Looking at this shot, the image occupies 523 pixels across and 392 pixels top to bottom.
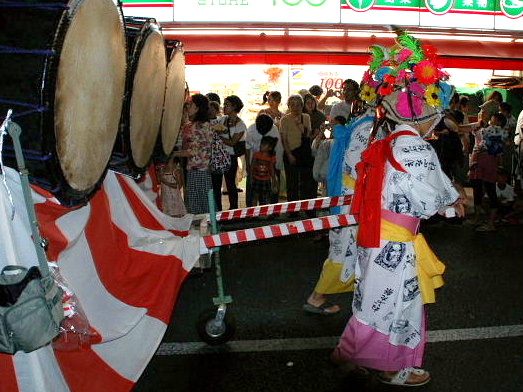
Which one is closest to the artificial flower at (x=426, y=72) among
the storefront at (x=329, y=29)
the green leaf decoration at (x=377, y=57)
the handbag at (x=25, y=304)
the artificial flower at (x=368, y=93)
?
the green leaf decoration at (x=377, y=57)

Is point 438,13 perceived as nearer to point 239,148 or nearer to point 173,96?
point 239,148

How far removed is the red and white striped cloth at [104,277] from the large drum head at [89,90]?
22 centimetres

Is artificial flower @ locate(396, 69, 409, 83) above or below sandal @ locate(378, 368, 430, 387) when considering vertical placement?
above

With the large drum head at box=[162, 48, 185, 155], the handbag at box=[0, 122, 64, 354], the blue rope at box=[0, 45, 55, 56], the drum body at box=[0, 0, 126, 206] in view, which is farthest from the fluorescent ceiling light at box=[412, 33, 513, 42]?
the handbag at box=[0, 122, 64, 354]

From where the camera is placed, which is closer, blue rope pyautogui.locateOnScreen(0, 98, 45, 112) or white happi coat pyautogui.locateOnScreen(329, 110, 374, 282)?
blue rope pyautogui.locateOnScreen(0, 98, 45, 112)

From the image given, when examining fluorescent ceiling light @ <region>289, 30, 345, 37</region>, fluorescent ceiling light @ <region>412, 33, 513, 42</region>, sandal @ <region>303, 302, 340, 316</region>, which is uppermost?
fluorescent ceiling light @ <region>289, 30, 345, 37</region>

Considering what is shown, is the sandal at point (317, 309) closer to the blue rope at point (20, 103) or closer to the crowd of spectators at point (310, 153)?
the crowd of spectators at point (310, 153)

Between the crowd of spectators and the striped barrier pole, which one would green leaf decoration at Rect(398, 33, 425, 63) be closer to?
the striped barrier pole

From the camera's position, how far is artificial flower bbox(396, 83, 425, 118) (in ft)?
10.2

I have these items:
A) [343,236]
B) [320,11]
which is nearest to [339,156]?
[343,236]

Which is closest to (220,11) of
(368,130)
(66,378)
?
(368,130)

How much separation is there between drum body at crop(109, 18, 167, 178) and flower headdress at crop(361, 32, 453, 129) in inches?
51.0

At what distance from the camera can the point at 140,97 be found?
3.10 meters

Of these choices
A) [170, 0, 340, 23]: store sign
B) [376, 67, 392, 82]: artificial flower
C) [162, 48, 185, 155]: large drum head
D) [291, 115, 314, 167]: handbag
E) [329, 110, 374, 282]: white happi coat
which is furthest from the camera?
[170, 0, 340, 23]: store sign
